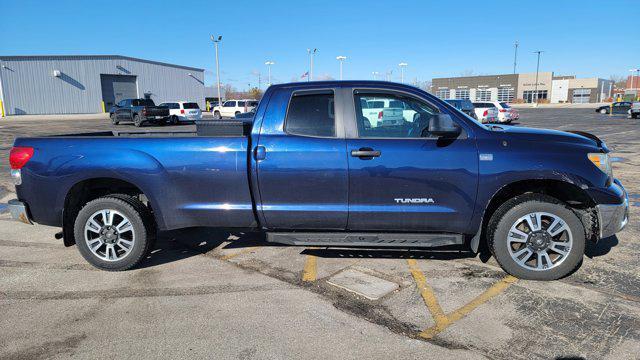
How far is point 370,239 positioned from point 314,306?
869 millimetres

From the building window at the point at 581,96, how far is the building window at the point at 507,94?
439 inches

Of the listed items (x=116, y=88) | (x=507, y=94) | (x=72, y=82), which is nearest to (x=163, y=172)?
(x=72, y=82)

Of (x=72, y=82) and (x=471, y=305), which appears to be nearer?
(x=471, y=305)

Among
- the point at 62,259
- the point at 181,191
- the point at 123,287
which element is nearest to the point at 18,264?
the point at 62,259

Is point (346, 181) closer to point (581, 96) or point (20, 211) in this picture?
point (20, 211)

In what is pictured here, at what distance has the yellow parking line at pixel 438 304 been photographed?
327 centimetres

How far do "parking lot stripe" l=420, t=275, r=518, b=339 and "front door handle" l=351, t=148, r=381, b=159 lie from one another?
4.96 ft

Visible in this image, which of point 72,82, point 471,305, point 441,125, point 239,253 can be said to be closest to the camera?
point 471,305

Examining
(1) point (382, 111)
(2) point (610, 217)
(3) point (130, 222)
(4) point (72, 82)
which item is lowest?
(3) point (130, 222)

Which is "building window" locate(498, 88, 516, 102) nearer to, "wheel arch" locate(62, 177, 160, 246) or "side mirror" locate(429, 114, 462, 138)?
"side mirror" locate(429, 114, 462, 138)

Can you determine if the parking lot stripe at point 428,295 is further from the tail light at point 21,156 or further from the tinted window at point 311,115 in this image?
the tail light at point 21,156

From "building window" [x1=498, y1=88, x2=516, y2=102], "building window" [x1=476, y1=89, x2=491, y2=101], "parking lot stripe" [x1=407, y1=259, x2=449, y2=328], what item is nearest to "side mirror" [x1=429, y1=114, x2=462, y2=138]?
"parking lot stripe" [x1=407, y1=259, x2=449, y2=328]

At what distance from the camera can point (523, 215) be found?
394 centimetres

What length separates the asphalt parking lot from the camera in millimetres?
3031
